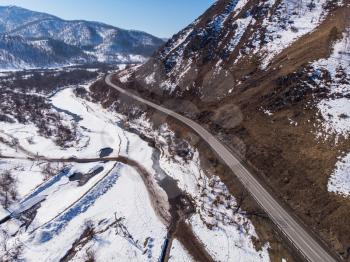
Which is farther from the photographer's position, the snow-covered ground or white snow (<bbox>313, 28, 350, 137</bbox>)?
white snow (<bbox>313, 28, 350, 137</bbox>)

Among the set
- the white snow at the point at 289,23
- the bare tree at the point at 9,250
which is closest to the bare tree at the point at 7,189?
the bare tree at the point at 9,250

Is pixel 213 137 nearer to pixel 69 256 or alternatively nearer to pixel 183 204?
pixel 183 204

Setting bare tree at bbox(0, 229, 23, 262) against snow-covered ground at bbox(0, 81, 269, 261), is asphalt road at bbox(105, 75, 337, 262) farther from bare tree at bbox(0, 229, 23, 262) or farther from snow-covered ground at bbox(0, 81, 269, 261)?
bare tree at bbox(0, 229, 23, 262)

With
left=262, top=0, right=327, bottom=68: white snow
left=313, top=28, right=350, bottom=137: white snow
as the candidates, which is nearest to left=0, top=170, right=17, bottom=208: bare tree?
left=313, top=28, right=350, bottom=137: white snow

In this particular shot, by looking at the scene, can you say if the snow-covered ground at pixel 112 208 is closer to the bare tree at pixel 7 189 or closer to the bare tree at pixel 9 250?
the bare tree at pixel 9 250

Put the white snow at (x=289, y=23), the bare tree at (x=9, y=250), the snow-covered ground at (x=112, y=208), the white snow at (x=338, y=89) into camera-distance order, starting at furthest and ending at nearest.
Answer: the white snow at (x=289, y=23) → the white snow at (x=338, y=89) → the snow-covered ground at (x=112, y=208) → the bare tree at (x=9, y=250)

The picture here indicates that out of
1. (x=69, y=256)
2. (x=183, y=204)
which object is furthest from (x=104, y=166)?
(x=69, y=256)

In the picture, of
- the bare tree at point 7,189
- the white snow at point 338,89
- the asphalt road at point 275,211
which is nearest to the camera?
the asphalt road at point 275,211
